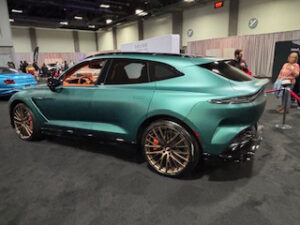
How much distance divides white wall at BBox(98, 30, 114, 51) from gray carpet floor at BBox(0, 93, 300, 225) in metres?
25.7

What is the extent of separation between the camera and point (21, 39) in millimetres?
23297

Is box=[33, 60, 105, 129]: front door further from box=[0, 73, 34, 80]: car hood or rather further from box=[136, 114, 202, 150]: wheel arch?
box=[0, 73, 34, 80]: car hood

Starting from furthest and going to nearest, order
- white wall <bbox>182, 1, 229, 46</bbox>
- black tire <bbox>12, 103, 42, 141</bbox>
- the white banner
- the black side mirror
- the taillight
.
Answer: white wall <bbox>182, 1, 229, 46</bbox>, the taillight, the white banner, black tire <bbox>12, 103, 42, 141</bbox>, the black side mirror

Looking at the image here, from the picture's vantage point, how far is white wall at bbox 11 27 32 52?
2287cm

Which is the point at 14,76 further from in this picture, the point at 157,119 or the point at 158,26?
the point at 158,26

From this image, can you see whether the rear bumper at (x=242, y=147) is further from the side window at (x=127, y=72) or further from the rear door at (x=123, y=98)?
the side window at (x=127, y=72)

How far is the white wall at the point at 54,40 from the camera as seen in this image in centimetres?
2461

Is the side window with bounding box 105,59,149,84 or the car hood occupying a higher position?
the side window with bounding box 105,59,149,84

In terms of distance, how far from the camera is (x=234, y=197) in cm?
194

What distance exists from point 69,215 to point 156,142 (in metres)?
1.08

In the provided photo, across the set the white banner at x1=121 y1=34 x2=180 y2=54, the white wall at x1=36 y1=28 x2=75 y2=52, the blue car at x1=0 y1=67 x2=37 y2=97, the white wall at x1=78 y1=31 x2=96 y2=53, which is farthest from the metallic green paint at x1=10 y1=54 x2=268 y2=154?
the white wall at x1=78 y1=31 x2=96 y2=53

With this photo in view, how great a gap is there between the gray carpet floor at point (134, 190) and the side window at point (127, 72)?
831 mm

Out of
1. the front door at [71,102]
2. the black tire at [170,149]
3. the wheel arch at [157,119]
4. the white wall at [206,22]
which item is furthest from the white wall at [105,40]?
the black tire at [170,149]

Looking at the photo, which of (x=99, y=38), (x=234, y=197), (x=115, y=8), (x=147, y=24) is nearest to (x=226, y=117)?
(x=234, y=197)
